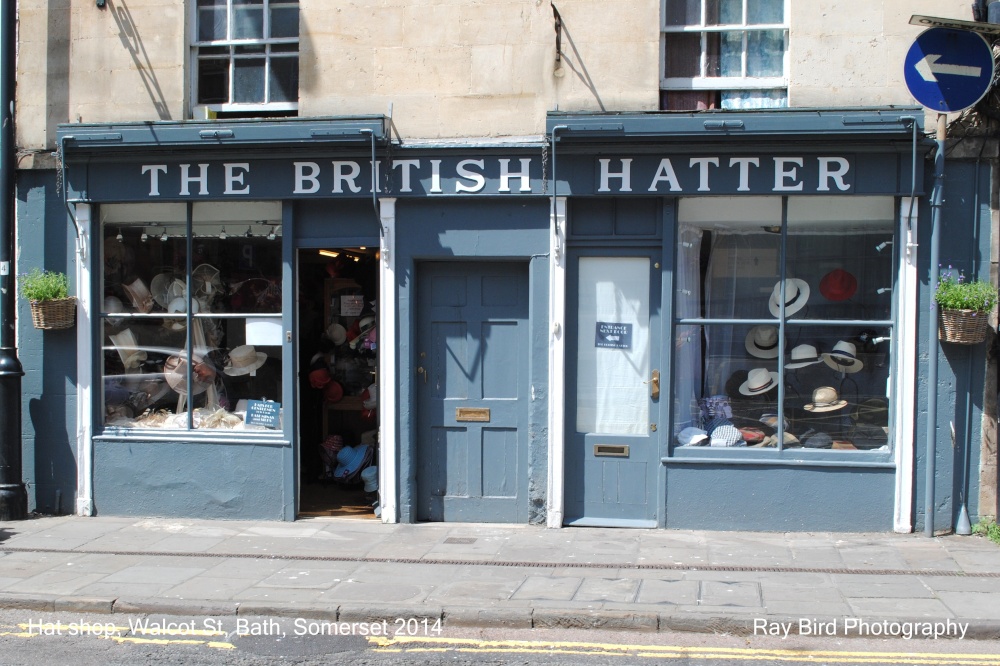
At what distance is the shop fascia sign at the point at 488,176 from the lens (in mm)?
8328

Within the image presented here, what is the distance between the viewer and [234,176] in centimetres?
900

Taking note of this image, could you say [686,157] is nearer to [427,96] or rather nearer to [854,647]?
[427,96]

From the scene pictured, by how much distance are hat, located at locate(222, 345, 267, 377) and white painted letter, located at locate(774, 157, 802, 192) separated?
519 centimetres

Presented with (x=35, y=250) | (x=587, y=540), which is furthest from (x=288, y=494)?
(x=35, y=250)

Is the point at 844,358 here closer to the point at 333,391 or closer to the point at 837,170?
the point at 837,170

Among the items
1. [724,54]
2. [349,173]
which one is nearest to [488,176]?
[349,173]

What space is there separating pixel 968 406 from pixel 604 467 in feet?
10.7

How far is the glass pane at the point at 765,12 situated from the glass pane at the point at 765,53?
111 mm

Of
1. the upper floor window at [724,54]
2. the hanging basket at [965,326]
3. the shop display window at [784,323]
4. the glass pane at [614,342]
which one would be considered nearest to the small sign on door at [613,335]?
the glass pane at [614,342]

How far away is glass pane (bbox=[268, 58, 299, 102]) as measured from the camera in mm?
9375

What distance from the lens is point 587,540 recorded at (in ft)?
27.0

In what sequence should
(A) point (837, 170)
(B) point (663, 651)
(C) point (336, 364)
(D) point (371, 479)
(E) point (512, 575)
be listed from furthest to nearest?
(C) point (336, 364) → (D) point (371, 479) → (A) point (837, 170) → (E) point (512, 575) → (B) point (663, 651)

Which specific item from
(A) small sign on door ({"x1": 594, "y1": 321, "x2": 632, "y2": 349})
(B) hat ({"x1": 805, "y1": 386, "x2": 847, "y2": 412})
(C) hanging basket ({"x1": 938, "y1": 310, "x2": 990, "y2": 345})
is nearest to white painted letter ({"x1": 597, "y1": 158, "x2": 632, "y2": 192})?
(A) small sign on door ({"x1": 594, "y1": 321, "x2": 632, "y2": 349})

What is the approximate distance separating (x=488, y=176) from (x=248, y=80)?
278 centimetres
